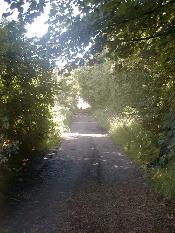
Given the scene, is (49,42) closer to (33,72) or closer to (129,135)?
(33,72)

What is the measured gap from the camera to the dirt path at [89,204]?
9.21 meters

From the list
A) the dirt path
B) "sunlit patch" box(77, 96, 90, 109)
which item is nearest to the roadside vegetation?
the dirt path

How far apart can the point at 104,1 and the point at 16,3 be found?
2373mm

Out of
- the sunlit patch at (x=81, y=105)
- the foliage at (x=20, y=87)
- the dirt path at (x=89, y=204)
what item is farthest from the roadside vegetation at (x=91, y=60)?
the sunlit patch at (x=81, y=105)

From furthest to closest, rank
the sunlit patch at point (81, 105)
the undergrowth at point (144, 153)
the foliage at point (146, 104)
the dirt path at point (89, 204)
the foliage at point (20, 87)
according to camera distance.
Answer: the sunlit patch at point (81, 105), the foliage at point (146, 104), the foliage at point (20, 87), the undergrowth at point (144, 153), the dirt path at point (89, 204)

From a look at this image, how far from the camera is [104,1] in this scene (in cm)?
1005

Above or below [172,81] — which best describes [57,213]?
below

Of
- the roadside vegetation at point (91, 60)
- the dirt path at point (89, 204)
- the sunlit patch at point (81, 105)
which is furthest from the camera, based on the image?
the sunlit patch at point (81, 105)

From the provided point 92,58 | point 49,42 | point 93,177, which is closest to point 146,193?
point 93,177

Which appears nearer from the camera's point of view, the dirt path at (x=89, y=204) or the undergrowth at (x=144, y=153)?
the dirt path at (x=89, y=204)

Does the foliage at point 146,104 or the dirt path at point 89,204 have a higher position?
the foliage at point 146,104

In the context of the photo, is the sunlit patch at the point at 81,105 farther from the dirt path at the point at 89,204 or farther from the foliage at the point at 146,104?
the dirt path at the point at 89,204

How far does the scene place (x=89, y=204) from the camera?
431 inches

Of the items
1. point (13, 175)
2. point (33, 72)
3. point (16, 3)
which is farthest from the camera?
point (33, 72)
